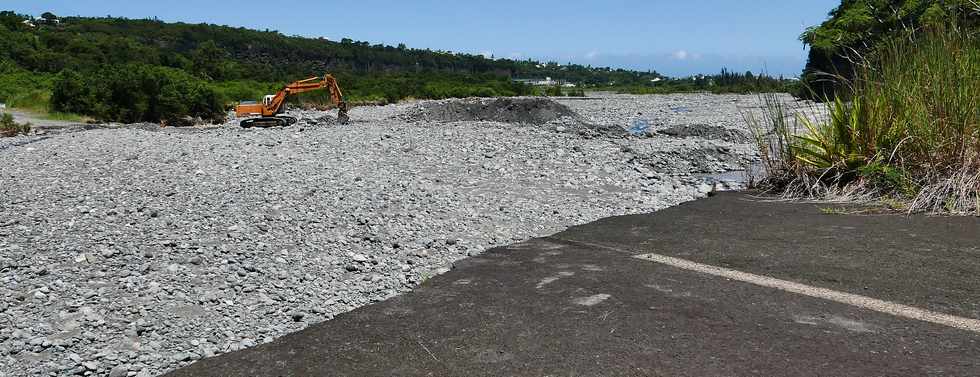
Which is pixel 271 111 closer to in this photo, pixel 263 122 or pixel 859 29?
pixel 263 122

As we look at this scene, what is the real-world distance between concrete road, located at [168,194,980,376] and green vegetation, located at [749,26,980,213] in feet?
2.80

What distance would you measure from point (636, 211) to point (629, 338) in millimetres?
4366

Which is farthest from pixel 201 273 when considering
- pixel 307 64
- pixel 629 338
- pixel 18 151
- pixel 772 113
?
pixel 307 64

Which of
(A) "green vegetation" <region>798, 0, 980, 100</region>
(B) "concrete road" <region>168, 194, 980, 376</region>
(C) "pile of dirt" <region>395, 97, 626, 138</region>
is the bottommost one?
(C) "pile of dirt" <region>395, 97, 626, 138</region>

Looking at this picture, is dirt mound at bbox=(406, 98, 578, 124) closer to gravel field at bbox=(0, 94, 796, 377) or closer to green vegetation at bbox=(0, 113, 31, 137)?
green vegetation at bbox=(0, 113, 31, 137)

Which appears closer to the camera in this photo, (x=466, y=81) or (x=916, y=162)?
(x=916, y=162)

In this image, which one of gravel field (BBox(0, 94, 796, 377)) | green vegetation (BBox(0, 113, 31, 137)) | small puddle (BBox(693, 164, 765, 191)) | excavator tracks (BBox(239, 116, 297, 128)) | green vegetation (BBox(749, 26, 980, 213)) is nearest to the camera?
gravel field (BBox(0, 94, 796, 377))

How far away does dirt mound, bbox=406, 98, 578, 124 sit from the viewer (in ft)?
81.4

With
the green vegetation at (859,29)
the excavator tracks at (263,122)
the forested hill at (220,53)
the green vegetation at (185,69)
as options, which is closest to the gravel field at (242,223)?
the green vegetation at (859,29)

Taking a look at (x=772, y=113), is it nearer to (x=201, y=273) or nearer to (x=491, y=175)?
(x=491, y=175)

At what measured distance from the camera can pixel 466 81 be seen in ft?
243

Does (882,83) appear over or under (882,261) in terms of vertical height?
over

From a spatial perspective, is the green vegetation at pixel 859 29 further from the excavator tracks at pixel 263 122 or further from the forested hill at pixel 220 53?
the forested hill at pixel 220 53

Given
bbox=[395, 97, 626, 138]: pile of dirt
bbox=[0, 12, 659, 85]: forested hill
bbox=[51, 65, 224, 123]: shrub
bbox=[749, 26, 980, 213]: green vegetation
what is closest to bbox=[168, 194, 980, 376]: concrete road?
bbox=[749, 26, 980, 213]: green vegetation
